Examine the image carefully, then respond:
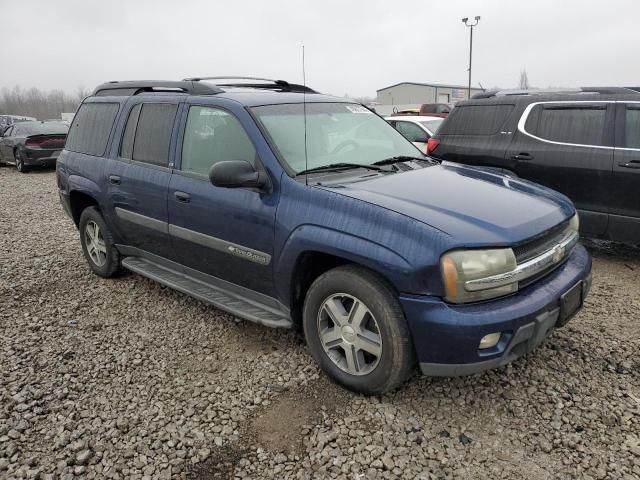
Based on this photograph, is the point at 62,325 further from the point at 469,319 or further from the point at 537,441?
the point at 537,441

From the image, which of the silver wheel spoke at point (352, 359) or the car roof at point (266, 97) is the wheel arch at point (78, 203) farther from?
the silver wheel spoke at point (352, 359)

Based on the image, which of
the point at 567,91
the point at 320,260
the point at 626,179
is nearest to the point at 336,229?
the point at 320,260

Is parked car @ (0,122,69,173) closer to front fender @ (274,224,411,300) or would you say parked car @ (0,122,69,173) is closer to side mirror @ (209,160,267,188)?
side mirror @ (209,160,267,188)

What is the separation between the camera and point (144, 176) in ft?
13.1

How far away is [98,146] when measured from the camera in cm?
462

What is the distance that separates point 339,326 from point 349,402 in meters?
0.44

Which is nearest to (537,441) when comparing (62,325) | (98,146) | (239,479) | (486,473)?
(486,473)

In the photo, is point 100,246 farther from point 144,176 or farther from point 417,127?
point 417,127

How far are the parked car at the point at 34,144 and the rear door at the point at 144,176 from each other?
417 inches

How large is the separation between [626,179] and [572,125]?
2.73 ft

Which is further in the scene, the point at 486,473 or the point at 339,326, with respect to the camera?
the point at 339,326

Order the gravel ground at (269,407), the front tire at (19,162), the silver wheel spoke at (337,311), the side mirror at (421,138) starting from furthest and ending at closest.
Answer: the front tire at (19,162) < the side mirror at (421,138) < the silver wheel spoke at (337,311) < the gravel ground at (269,407)

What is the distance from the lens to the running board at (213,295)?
128 inches

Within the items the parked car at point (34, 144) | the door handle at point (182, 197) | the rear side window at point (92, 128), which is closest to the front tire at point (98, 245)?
the rear side window at point (92, 128)
